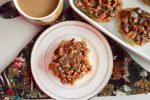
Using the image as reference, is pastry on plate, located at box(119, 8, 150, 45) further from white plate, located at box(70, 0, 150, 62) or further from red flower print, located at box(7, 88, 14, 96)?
red flower print, located at box(7, 88, 14, 96)

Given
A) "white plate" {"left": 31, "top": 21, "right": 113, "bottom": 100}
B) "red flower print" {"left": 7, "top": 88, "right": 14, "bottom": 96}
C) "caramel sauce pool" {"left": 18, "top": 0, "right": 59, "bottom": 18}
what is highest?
"caramel sauce pool" {"left": 18, "top": 0, "right": 59, "bottom": 18}

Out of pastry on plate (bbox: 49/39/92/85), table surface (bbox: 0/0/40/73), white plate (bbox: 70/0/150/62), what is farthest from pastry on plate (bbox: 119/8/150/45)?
table surface (bbox: 0/0/40/73)

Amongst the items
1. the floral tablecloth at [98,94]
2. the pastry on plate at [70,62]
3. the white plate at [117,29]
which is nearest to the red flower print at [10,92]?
the floral tablecloth at [98,94]

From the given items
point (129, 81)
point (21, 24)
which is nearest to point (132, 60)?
point (129, 81)

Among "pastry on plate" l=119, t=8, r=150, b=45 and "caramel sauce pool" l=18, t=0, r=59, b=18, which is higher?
"caramel sauce pool" l=18, t=0, r=59, b=18

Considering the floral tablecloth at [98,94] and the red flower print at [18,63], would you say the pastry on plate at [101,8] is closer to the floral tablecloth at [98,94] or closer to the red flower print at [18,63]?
the floral tablecloth at [98,94]

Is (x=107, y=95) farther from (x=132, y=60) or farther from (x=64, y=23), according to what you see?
(x=64, y=23)
